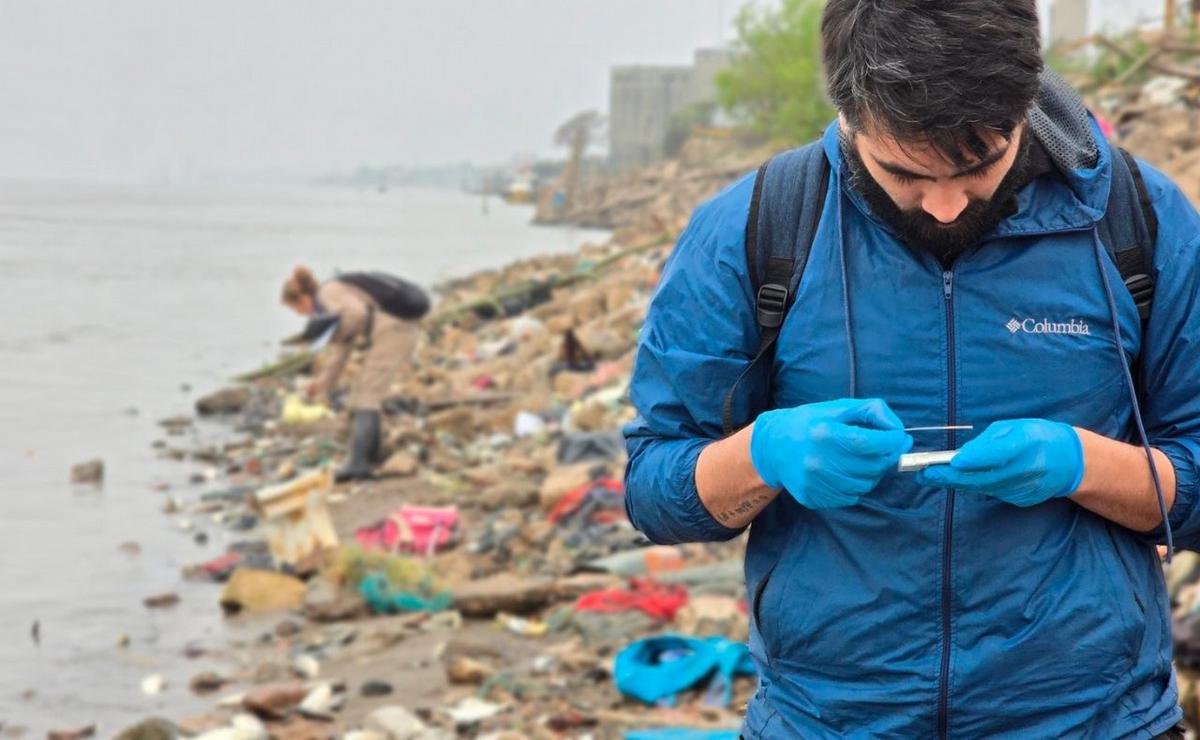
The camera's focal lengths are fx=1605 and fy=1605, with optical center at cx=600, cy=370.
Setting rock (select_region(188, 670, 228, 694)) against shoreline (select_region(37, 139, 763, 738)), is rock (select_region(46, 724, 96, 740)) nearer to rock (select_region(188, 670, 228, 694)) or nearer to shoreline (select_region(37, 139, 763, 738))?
shoreline (select_region(37, 139, 763, 738))

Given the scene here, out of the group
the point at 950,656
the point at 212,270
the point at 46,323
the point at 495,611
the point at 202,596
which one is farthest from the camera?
the point at 212,270

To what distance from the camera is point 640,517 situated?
86.5 inches

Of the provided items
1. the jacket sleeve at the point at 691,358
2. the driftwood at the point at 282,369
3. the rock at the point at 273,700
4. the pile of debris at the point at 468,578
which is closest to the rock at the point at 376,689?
the pile of debris at the point at 468,578

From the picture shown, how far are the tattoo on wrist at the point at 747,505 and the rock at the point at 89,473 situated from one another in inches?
430

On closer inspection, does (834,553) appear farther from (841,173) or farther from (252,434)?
(252,434)

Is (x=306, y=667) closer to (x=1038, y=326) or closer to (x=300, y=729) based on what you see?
Result: (x=300, y=729)

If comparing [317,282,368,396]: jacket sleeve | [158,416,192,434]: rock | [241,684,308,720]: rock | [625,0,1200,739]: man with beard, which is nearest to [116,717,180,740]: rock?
[241,684,308,720]: rock

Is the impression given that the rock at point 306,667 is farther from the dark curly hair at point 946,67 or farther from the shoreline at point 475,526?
the dark curly hair at point 946,67

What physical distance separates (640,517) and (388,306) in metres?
9.76

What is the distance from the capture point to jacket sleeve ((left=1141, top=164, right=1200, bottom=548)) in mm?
2031

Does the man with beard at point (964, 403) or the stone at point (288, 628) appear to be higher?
the man with beard at point (964, 403)

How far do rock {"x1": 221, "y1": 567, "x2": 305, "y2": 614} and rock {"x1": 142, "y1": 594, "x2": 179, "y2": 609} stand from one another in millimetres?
335

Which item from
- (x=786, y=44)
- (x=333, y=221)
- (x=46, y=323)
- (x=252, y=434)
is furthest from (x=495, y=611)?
(x=333, y=221)

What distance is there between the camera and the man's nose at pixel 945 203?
198 cm
